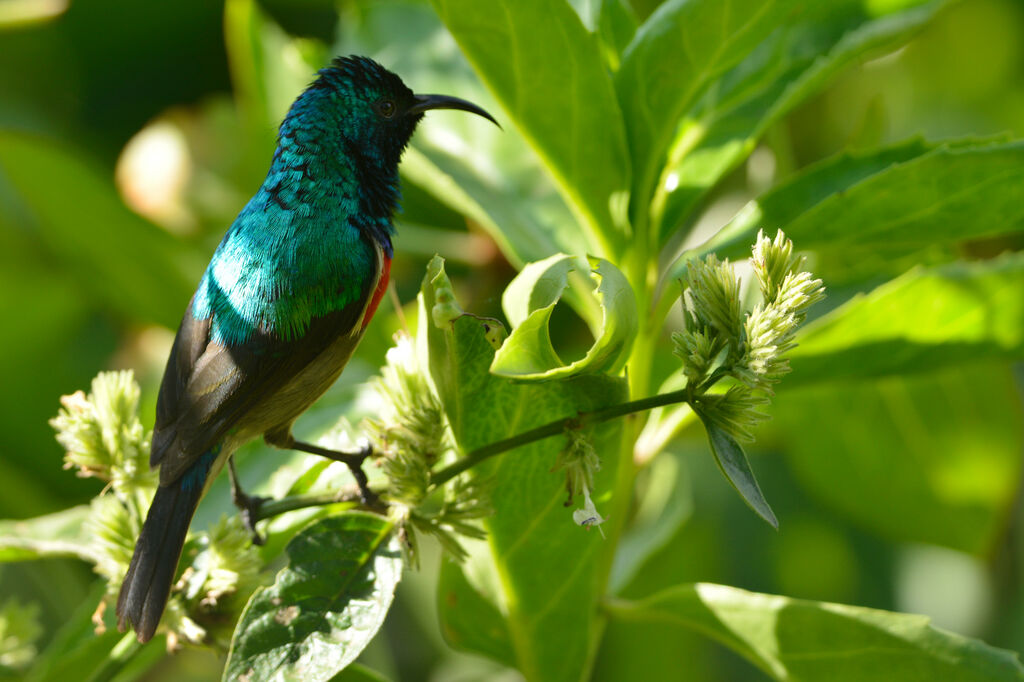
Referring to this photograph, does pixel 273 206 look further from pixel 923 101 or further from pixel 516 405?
pixel 923 101

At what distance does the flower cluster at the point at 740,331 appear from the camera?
125 centimetres

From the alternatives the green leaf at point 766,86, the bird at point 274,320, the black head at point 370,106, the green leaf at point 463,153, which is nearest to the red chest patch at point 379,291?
the bird at point 274,320

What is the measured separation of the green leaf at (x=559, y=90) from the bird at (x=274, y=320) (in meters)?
0.42

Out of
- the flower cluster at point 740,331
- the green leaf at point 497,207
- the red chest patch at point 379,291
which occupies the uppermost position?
the green leaf at point 497,207

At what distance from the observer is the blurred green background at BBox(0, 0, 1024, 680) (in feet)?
9.25

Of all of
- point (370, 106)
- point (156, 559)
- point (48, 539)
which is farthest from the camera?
point (370, 106)

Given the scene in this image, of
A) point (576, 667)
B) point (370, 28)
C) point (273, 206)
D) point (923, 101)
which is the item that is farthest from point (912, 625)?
point (923, 101)

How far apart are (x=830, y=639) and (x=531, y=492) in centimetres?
55

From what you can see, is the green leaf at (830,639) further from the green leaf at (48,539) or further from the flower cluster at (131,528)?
the green leaf at (48,539)

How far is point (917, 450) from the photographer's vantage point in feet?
9.59

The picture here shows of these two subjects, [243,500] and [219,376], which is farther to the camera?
[243,500]

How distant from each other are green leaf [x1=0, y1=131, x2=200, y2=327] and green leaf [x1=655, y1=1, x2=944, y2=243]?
161 centimetres

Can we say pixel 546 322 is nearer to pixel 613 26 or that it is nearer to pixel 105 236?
pixel 613 26

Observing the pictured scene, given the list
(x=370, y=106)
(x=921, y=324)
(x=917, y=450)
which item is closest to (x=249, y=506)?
(x=370, y=106)
